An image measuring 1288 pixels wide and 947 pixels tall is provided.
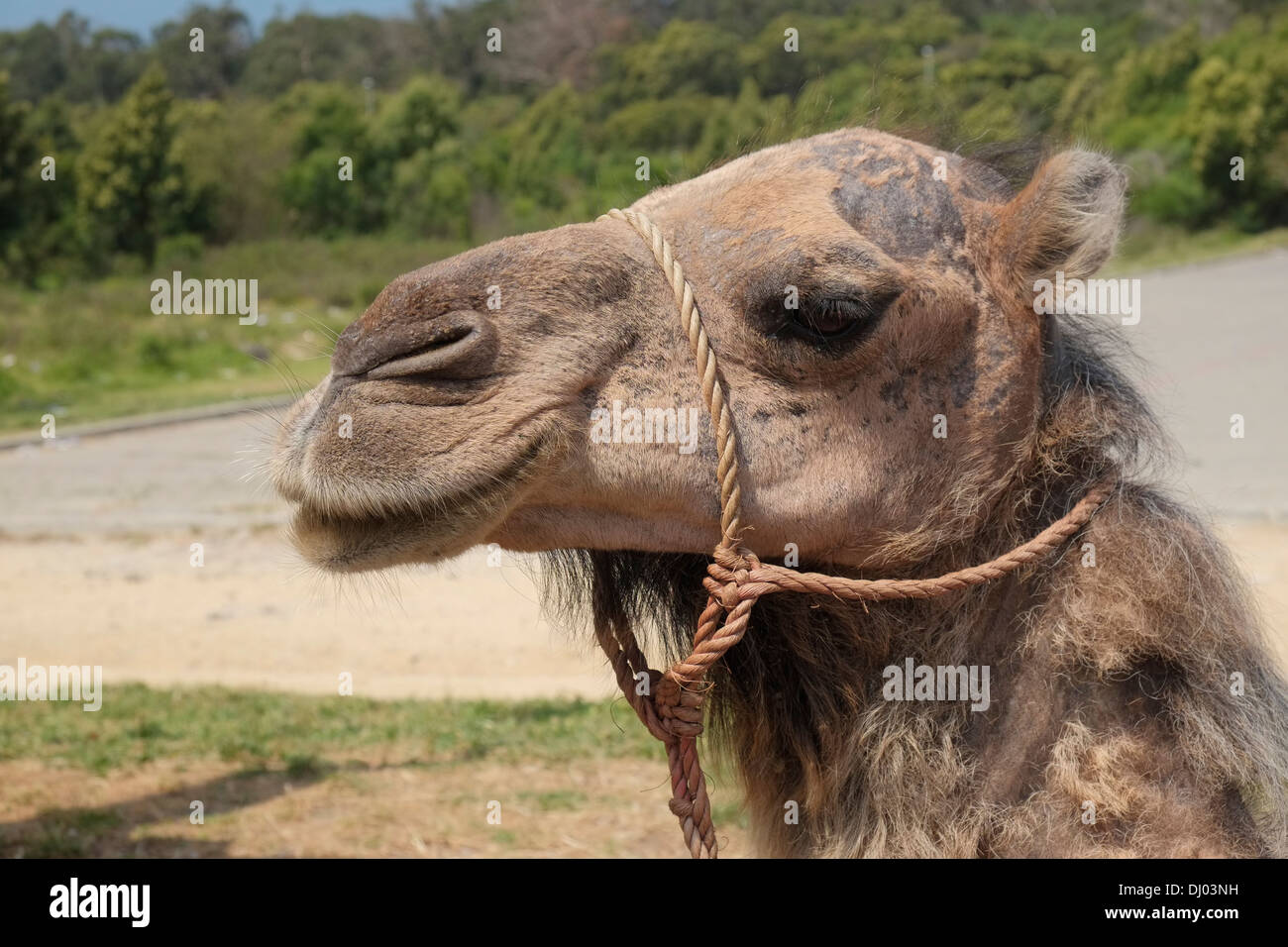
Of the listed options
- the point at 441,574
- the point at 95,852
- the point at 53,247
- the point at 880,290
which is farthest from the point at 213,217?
the point at 880,290

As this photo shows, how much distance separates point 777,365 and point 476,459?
66cm

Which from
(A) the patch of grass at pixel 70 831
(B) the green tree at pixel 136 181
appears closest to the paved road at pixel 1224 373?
(A) the patch of grass at pixel 70 831

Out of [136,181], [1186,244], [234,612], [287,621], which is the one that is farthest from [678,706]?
[136,181]

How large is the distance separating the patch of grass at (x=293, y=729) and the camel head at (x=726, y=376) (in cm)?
357

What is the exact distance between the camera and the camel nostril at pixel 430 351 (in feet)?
7.54

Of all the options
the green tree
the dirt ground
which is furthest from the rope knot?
the green tree

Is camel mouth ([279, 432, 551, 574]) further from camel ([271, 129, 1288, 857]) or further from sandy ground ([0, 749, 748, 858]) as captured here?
sandy ground ([0, 749, 748, 858])

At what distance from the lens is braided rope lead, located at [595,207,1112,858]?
2.47 meters

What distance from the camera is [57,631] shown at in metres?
8.19

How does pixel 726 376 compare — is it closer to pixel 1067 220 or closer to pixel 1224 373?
pixel 1067 220

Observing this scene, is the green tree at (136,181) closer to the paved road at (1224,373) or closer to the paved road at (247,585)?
the paved road at (247,585)

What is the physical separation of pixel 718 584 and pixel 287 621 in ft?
22.1
